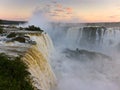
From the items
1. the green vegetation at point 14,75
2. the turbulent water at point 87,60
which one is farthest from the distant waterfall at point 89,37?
the green vegetation at point 14,75

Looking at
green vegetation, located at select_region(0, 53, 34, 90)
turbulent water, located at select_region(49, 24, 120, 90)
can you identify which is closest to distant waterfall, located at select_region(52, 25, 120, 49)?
turbulent water, located at select_region(49, 24, 120, 90)

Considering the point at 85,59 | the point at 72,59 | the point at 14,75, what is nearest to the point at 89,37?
the point at 85,59

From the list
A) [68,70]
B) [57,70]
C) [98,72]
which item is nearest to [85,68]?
[98,72]

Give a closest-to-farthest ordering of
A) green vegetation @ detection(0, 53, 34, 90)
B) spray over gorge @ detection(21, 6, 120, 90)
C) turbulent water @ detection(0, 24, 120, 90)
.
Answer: green vegetation @ detection(0, 53, 34, 90) → turbulent water @ detection(0, 24, 120, 90) → spray over gorge @ detection(21, 6, 120, 90)

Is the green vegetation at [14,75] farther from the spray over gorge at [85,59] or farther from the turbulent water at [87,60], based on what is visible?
the turbulent water at [87,60]

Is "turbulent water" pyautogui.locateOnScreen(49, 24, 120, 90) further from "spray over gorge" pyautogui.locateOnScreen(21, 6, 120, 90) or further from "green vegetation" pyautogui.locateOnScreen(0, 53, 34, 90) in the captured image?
"green vegetation" pyautogui.locateOnScreen(0, 53, 34, 90)
